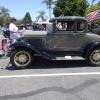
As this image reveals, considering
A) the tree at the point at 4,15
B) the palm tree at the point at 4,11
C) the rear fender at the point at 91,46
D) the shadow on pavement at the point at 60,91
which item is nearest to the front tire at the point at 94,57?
the rear fender at the point at 91,46

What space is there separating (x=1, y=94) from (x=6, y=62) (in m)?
5.22

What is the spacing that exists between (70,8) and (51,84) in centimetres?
3693

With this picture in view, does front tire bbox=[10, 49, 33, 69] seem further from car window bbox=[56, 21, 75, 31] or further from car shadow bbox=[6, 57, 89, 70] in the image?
car window bbox=[56, 21, 75, 31]

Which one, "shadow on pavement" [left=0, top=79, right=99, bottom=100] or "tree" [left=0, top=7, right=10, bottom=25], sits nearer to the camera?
"shadow on pavement" [left=0, top=79, right=99, bottom=100]

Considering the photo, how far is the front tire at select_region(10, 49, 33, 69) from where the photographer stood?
1155 cm

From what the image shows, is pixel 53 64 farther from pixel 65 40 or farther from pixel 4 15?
pixel 4 15

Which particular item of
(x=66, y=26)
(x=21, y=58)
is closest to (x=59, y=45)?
(x=66, y=26)

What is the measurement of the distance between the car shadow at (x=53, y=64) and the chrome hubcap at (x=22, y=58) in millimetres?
333

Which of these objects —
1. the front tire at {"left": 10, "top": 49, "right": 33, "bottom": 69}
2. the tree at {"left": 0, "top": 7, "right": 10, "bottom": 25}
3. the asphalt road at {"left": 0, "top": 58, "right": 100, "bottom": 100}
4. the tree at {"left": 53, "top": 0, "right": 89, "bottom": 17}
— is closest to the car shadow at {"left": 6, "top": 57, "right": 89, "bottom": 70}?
the asphalt road at {"left": 0, "top": 58, "right": 100, "bottom": 100}

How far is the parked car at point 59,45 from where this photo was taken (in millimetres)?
11586

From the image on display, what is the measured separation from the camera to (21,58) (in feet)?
37.9

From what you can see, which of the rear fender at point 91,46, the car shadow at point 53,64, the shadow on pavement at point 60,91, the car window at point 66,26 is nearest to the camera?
the shadow on pavement at point 60,91

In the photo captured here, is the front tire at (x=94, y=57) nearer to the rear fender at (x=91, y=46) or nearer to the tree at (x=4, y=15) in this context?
the rear fender at (x=91, y=46)

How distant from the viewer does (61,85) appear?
29.3ft
